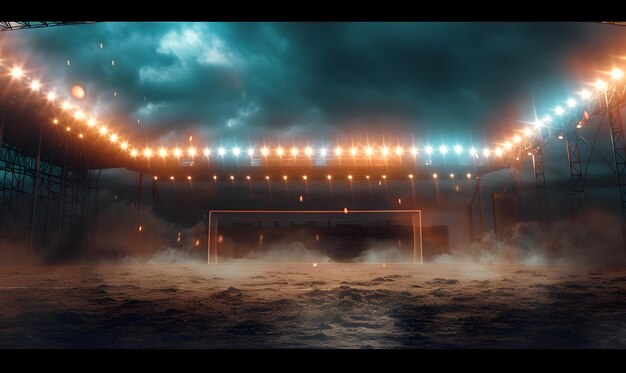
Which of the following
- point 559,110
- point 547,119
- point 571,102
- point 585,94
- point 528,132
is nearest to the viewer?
point 585,94

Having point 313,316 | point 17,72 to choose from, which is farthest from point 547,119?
point 17,72

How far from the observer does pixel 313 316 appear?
→ 888 cm

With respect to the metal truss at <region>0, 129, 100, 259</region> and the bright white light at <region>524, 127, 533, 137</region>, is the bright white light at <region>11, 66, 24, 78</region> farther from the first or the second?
the bright white light at <region>524, 127, 533, 137</region>

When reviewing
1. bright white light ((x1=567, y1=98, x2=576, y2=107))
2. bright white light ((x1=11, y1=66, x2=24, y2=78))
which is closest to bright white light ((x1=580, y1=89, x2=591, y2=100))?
bright white light ((x1=567, y1=98, x2=576, y2=107))

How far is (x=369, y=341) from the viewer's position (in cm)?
670

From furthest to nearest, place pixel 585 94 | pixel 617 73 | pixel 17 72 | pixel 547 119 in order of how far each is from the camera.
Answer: pixel 547 119 → pixel 585 94 → pixel 17 72 → pixel 617 73

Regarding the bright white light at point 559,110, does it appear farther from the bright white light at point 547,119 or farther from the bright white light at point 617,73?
the bright white light at point 617,73

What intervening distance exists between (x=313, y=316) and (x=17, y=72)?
2434 cm

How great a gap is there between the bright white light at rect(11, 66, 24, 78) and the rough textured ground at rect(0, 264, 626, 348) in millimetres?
14789

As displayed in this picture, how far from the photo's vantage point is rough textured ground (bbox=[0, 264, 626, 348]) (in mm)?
6645

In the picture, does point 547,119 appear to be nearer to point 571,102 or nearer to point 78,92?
point 571,102
